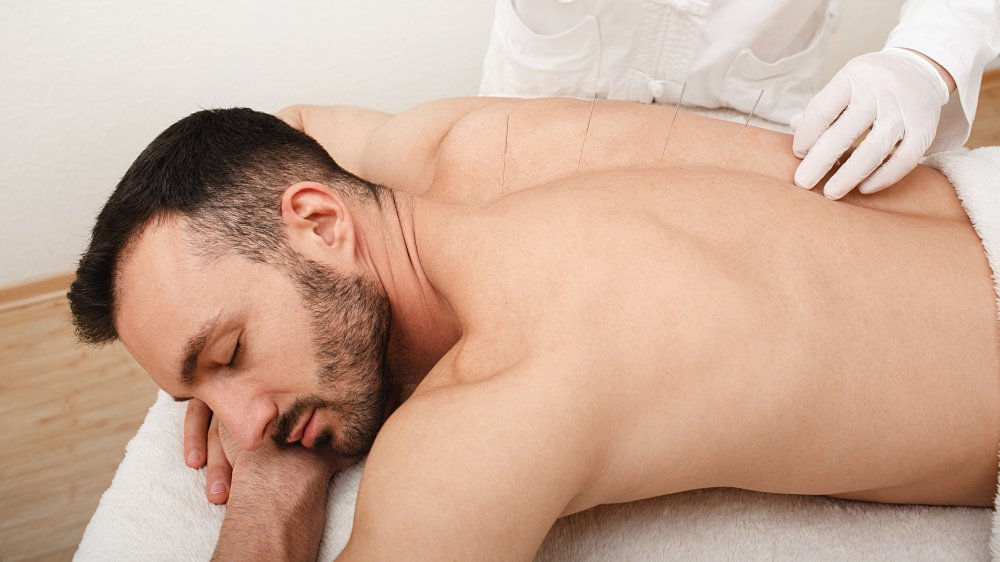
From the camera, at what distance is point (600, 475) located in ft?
2.92

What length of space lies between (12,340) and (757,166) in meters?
1.92

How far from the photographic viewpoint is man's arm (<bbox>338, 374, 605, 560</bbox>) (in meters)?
0.79

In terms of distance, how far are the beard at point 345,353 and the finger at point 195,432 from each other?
189mm

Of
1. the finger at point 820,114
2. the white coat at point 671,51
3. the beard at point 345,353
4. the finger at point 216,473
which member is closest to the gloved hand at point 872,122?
the finger at point 820,114

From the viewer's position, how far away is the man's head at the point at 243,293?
102 cm

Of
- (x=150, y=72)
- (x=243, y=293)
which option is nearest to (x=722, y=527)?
(x=243, y=293)

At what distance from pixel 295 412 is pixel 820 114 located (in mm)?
894

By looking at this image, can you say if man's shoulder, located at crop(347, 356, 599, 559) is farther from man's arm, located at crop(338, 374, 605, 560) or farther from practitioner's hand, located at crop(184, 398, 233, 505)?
practitioner's hand, located at crop(184, 398, 233, 505)

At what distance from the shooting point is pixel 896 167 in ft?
3.48

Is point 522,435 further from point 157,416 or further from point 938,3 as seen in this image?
point 938,3

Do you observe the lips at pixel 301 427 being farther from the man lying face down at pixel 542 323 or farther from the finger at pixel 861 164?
the finger at pixel 861 164

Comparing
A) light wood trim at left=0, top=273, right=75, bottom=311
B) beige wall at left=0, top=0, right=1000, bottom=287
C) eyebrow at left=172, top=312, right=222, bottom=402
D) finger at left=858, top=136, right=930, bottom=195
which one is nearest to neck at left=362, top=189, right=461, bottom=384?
eyebrow at left=172, top=312, right=222, bottom=402

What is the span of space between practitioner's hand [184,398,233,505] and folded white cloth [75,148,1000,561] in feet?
0.10

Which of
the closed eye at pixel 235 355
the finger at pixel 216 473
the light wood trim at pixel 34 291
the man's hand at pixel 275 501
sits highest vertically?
the closed eye at pixel 235 355
